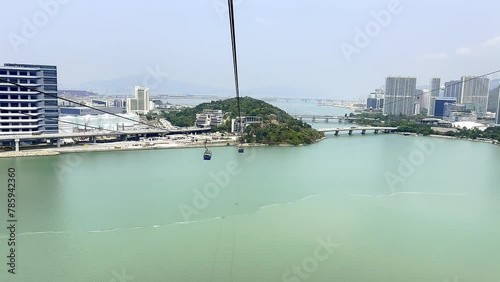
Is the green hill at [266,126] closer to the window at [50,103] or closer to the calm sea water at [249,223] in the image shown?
the calm sea water at [249,223]

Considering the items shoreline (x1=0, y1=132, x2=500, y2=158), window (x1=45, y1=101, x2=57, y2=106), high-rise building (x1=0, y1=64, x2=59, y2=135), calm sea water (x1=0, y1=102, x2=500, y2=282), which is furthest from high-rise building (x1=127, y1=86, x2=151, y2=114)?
calm sea water (x1=0, y1=102, x2=500, y2=282)

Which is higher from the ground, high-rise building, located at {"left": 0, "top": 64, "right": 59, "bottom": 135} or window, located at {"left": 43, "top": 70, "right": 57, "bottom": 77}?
window, located at {"left": 43, "top": 70, "right": 57, "bottom": 77}

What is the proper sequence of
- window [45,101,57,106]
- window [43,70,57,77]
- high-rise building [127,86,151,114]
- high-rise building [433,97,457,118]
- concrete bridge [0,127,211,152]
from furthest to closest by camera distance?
high-rise building [433,97,457,118]
high-rise building [127,86,151,114]
window [45,101,57,106]
window [43,70,57,77]
concrete bridge [0,127,211,152]

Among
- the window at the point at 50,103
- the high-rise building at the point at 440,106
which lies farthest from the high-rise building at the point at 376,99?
the window at the point at 50,103

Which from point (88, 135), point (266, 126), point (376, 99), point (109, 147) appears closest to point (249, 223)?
point (109, 147)

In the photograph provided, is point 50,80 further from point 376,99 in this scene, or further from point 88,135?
point 376,99

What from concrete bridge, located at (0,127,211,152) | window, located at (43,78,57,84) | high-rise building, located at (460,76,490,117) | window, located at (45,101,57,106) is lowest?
concrete bridge, located at (0,127,211,152)

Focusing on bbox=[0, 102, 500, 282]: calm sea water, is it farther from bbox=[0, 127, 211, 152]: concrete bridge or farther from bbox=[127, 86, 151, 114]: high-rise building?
bbox=[127, 86, 151, 114]: high-rise building
